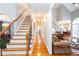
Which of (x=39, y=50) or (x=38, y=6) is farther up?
(x=38, y=6)

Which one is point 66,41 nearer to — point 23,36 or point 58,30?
point 58,30

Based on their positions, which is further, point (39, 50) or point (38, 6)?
point (39, 50)

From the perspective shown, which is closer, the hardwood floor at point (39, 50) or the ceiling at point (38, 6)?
the ceiling at point (38, 6)

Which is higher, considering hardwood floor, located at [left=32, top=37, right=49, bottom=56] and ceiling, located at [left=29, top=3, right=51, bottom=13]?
ceiling, located at [left=29, top=3, right=51, bottom=13]

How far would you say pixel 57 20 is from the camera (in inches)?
188

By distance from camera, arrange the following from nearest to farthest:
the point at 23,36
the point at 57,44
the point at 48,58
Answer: the point at 48,58 < the point at 23,36 < the point at 57,44

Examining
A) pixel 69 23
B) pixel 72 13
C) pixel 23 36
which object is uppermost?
pixel 72 13

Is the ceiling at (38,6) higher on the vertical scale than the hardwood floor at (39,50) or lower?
higher

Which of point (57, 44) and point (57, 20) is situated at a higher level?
point (57, 20)

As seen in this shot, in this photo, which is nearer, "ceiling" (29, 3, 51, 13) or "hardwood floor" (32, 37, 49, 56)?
"ceiling" (29, 3, 51, 13)

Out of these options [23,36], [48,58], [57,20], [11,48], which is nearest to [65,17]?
[57,20]

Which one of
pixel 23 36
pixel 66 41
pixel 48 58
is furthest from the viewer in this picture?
pixel 66 41

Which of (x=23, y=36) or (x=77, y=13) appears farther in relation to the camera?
(x=77, y=13)

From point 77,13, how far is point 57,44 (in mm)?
1247
